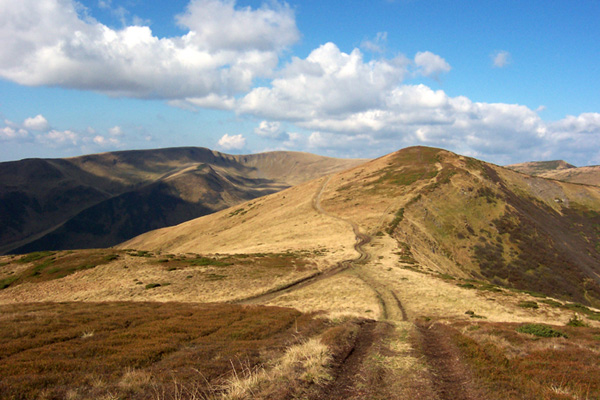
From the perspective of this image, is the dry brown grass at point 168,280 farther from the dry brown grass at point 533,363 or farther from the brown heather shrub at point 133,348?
the dry brown grass at point 533,363

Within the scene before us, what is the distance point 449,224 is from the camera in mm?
87375

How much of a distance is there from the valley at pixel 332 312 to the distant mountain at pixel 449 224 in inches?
29.2

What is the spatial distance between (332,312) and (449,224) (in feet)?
240

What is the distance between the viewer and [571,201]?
12988 centimetres

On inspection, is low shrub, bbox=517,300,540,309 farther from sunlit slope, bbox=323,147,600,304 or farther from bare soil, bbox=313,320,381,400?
bare soil, bbox=313,320,381,400

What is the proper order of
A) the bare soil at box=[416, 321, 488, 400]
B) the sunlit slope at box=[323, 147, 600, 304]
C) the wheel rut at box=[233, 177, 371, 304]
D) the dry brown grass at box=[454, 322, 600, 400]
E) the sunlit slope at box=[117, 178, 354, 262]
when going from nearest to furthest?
the dry brown grass at box=[454, 322, 600, 400] → the bare soil at box=[416, 321, 488, 400] → the wheel rut at box=[233, 177, 371, 304] → the sunlit slope at box=[117, 178, 354, 262] → the sunlit slope at box=[323, 147, 600, 304]

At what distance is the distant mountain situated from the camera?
2827 inches

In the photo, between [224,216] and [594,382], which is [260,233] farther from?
[594,382]

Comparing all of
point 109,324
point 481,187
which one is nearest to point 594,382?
point 109,324

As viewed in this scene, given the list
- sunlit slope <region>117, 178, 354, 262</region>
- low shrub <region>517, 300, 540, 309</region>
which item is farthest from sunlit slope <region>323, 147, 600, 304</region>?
low shrub <region>517, 300, 540, 309</region>

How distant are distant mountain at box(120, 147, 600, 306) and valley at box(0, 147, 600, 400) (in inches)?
29.2

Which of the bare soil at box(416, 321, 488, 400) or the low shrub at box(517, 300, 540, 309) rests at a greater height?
the bare soil at box(416, 321, 488, 400)

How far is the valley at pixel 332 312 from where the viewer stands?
1126cm

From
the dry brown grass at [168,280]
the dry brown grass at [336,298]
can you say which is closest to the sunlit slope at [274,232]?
the dry brown grass at [168,280]
